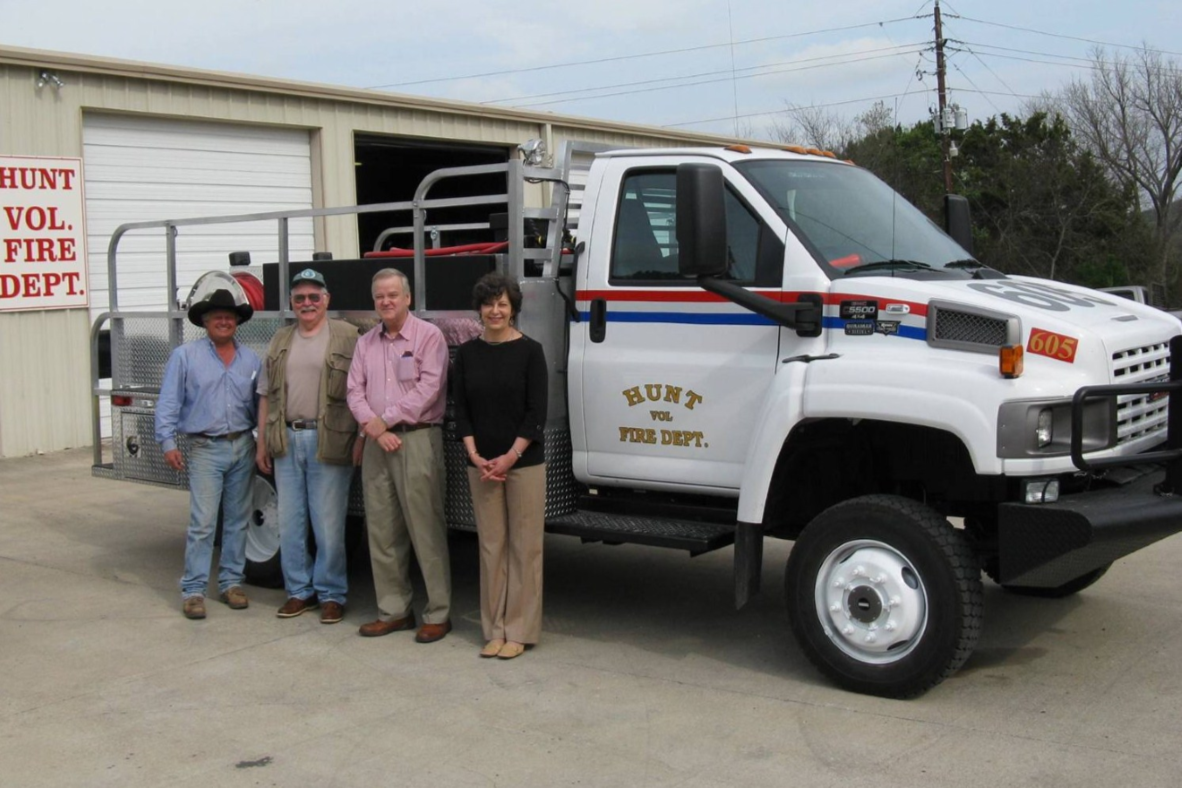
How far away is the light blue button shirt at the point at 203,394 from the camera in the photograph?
275 inches

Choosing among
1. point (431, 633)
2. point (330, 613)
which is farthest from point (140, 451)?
point (431, 633)

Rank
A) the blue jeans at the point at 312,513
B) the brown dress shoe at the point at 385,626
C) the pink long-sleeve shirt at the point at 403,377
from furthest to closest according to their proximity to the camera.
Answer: the blue jeans at the point at 312,513
the brown dress shoe at the point at 385,626
the pink long-sleeve shirt at the point at 403,377

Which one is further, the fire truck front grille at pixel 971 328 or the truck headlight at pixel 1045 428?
the fire truck front grille at pixel 971 328

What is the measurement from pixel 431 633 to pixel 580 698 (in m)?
1.20

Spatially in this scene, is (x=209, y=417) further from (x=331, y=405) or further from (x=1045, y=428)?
(x=1045, y=428)

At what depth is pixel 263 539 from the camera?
7719 millimetres

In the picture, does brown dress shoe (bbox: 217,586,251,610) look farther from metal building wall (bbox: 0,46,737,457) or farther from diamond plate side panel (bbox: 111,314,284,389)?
metal building wall (bbox: 0,46,737,457)

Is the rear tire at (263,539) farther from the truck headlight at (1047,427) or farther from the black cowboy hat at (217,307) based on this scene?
the truck headlight at (1047,427)

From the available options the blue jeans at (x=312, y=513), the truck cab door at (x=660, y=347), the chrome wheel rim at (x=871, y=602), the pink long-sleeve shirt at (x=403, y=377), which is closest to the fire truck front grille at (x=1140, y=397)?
the chrome wheel rim at (x=871, y=602)

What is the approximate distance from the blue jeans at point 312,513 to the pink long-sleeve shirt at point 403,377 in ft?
1.88

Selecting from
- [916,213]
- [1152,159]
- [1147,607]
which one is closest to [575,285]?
[916,213]

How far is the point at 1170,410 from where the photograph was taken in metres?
5.36

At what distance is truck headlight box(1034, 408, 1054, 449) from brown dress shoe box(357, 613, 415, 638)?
10.9 ft

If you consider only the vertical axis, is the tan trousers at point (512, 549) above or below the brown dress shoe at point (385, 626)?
above
